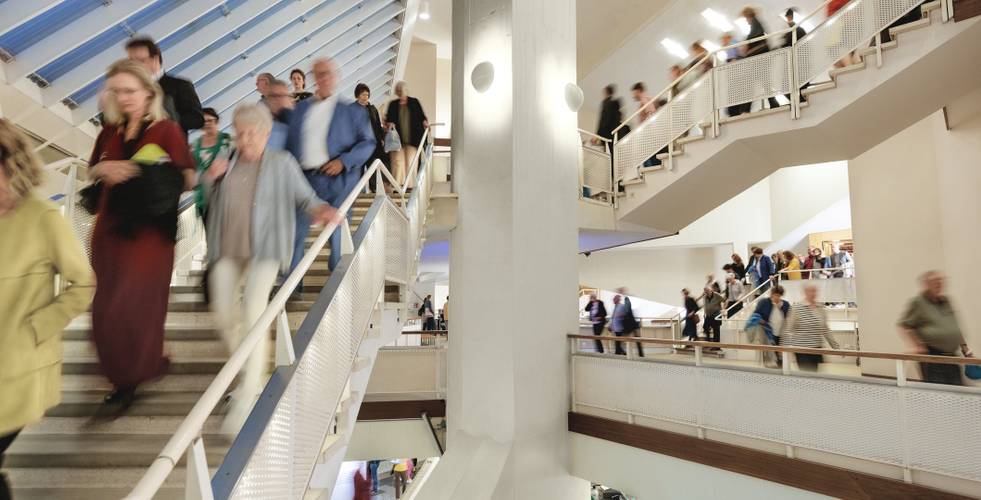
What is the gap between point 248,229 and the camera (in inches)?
116

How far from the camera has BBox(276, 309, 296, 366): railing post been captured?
8.06 feet

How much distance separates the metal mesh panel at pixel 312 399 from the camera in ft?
7.20

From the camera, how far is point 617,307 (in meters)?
9.95

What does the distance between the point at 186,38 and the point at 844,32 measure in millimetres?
8640

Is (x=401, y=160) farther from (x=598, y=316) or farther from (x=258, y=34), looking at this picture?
(x=598, y=316)

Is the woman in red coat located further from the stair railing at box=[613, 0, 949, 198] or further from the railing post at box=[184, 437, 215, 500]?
the stair railing at box=[613, 0, 949, 198]

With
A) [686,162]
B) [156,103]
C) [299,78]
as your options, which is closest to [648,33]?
[686,162]

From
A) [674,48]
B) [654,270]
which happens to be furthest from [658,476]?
[654,270]

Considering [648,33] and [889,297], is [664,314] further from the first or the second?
[889,297]

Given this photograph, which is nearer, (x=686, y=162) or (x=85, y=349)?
(x=85, y=349)

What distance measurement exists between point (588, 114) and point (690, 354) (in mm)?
9529

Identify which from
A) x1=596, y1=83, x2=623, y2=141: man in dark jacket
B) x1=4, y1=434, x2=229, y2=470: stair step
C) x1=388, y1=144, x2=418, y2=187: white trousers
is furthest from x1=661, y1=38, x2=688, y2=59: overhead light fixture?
x1=4, y1=434, x2=229, y2=470: stair step

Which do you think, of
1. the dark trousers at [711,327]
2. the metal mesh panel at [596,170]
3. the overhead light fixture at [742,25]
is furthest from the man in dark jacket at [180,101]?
the overhead light fixture at [742,25]

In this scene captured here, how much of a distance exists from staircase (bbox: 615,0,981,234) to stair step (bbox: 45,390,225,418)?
25.0ft
